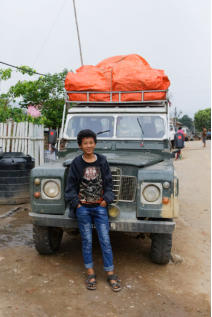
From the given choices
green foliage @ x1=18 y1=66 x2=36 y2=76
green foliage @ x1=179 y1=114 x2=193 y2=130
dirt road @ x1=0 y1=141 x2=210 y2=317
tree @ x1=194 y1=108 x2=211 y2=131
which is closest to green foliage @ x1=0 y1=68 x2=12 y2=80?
green foliage @ x1=18 y1=66 x2=36 y2=76

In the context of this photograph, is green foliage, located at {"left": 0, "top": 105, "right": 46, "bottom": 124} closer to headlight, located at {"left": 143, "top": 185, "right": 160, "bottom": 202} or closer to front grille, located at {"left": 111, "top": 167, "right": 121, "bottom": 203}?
front grille, located at {"left": 111, "top": 167, "right": 121, "bottom": 203}

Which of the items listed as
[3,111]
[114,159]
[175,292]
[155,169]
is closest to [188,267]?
[175,292]

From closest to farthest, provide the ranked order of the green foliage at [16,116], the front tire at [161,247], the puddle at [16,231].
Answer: the front tire at [161,247]
the puddle at [16,231]
the green foliage at [16,116]

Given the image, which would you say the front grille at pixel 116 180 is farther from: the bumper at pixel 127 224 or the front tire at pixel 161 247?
the front tire at pixel 161 247

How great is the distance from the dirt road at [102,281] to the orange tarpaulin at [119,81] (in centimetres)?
236

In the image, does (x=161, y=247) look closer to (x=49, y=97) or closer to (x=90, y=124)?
(x=90, y=124)

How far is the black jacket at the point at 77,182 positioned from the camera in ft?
11.2

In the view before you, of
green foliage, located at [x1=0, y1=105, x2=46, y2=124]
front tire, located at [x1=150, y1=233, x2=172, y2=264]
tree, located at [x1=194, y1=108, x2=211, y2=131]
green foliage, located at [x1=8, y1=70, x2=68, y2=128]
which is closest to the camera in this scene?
front tire, located at [x1=150, y1=233, x2=172, y2=264]

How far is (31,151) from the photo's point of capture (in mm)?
7871

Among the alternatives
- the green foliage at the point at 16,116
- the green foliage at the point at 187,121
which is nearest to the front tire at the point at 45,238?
the green foliage at the point at 16,116

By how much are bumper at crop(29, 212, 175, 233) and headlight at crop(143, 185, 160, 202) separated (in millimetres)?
260

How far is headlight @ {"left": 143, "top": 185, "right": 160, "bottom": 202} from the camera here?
3.58m

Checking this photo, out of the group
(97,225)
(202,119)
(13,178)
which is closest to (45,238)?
(97,225)

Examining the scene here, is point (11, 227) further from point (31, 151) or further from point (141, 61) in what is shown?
point (141, 61)
